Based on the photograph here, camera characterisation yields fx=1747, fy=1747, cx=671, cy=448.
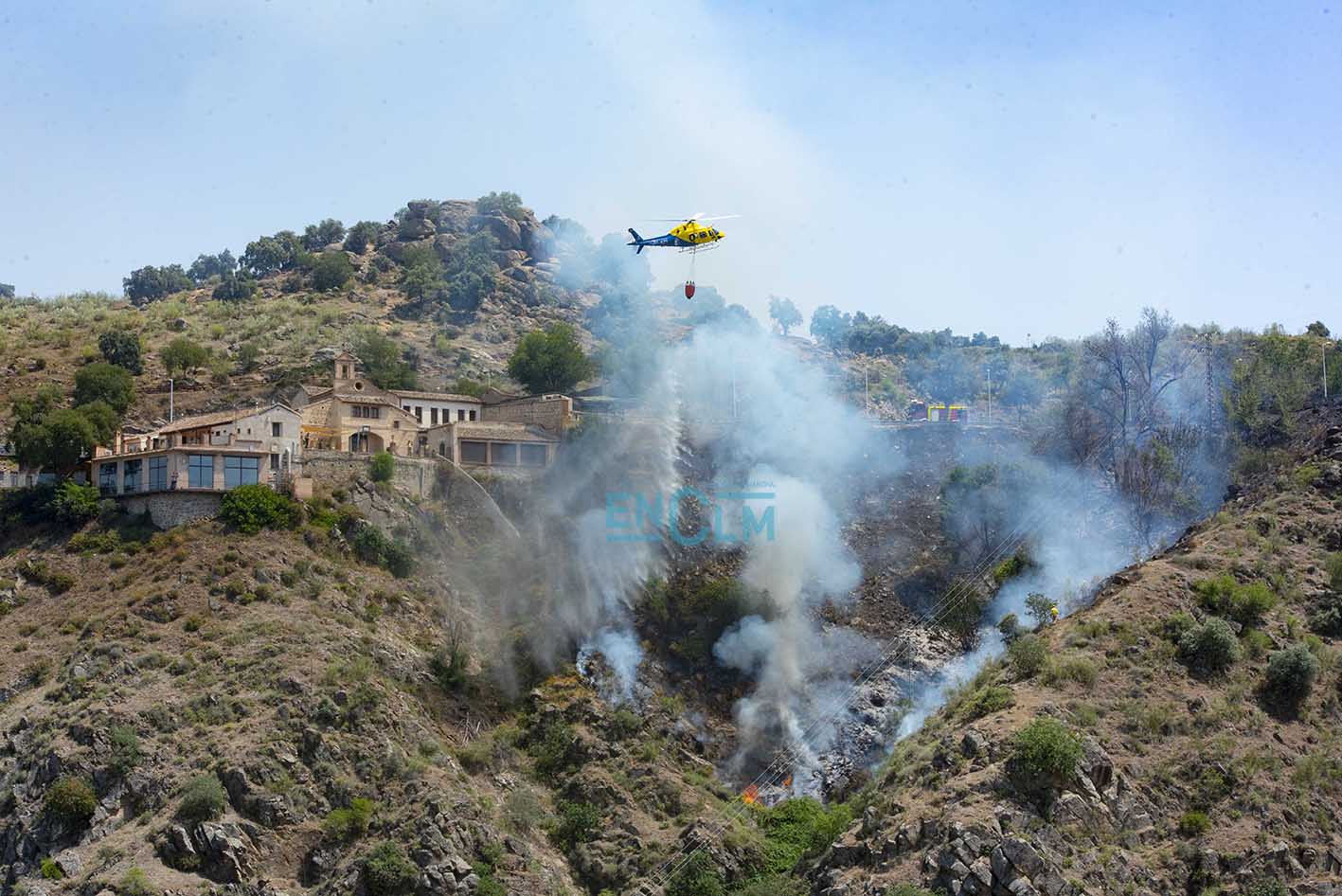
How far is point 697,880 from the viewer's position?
2822 inches

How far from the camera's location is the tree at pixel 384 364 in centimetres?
11200

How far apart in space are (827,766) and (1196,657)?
1837 cm

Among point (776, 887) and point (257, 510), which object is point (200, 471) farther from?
point (776, 887)

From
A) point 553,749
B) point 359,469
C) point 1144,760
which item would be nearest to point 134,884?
point 553,749

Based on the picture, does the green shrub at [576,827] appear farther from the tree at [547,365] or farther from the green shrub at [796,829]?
the tree at [547,365]

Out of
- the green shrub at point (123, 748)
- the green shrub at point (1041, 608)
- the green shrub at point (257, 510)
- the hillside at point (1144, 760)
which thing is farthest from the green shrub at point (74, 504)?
the green shrub at point (1041, 608)

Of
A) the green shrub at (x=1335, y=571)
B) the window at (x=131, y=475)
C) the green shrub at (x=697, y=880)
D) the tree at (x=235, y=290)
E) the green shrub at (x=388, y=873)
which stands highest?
the tree at (x=235, y=290)

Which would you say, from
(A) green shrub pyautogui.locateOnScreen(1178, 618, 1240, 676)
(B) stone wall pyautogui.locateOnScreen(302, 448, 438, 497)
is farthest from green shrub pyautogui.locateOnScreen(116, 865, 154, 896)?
(A) green shrub pyautogui.locateOnScreen(1178, 618, 1240, 676)

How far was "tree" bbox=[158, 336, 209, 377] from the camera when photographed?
110 m

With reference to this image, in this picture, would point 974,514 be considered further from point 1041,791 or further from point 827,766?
point 1041,791

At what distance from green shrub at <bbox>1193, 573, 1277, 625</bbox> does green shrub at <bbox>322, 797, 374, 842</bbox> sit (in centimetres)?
3657

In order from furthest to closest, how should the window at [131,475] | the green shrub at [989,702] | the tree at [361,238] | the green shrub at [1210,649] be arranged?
the tree at [361,238] < the window at [131,475] < the green shrub at [1210,649] < the green shrub at [989,702]

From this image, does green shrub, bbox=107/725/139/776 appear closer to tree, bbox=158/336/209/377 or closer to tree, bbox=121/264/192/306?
tree, bbox=158/336/209/377

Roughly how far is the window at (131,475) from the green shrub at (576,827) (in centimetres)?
Result: 2849
